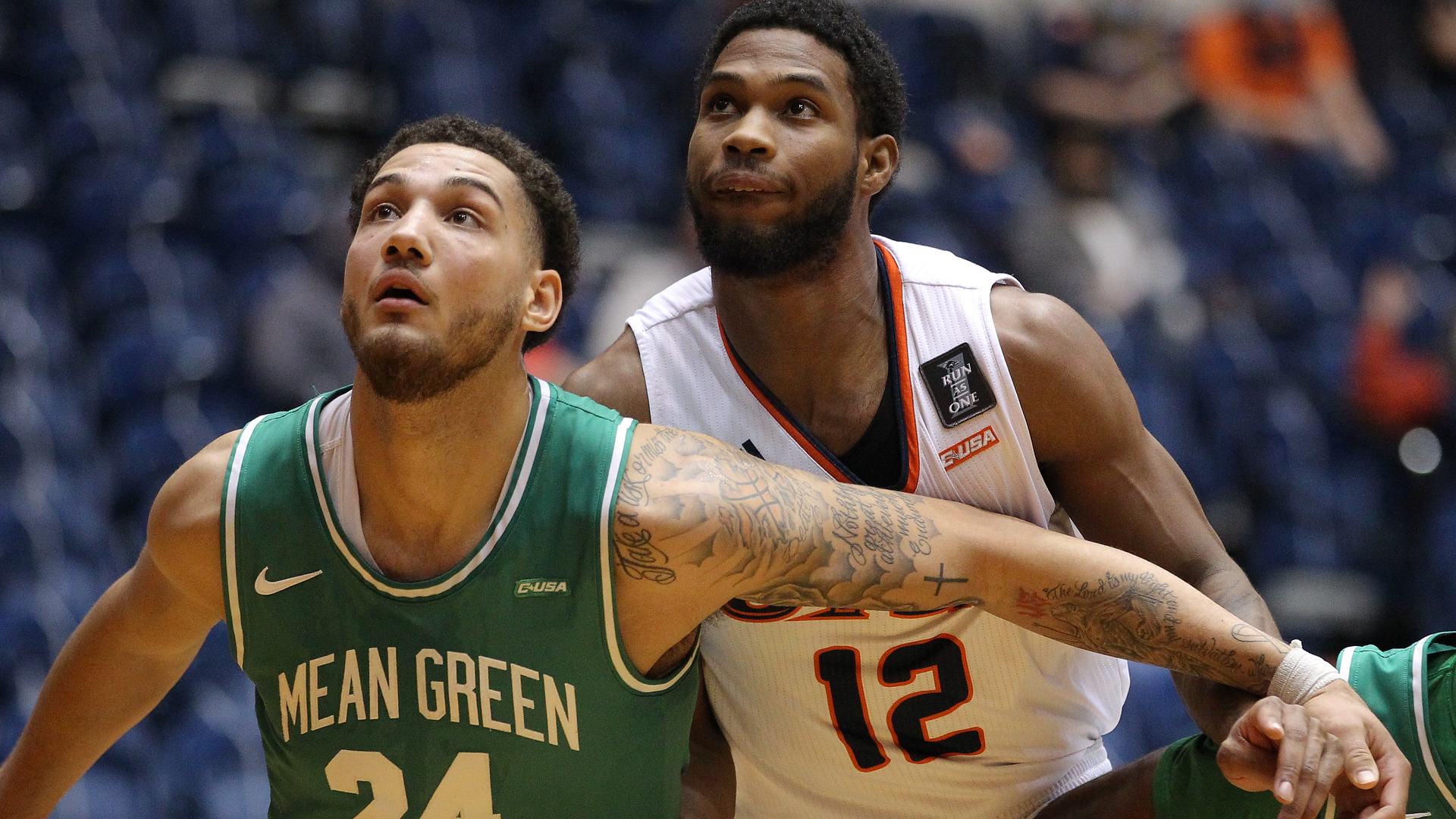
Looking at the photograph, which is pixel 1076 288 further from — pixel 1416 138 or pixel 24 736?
pixel 24 736

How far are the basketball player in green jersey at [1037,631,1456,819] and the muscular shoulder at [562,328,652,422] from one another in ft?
4.58

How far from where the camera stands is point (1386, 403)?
8602 mm

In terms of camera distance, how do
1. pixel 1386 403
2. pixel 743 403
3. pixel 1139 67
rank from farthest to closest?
pixel 1139 67
pixel 1386 403
pixel 743 403

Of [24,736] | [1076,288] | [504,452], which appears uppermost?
[1076,288]

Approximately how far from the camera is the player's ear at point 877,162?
143 inches

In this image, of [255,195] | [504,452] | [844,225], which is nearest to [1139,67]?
[255,195]

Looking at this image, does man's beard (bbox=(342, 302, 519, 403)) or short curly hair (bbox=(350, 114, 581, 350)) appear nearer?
man's beard (bbox=(342, 302, 519, 403))

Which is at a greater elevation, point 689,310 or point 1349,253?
point 1349,253

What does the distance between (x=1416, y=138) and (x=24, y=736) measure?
962 cm

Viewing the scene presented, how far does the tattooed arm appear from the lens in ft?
9.24

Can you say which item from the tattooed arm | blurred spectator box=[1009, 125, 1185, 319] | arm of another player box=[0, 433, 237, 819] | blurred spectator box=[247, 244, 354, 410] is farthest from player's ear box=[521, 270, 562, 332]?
blurred spectator box=[1009, 125, 1185, 319]

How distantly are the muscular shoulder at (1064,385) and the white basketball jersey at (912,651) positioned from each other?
40 mm

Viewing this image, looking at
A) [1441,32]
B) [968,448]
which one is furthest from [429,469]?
[1441,32]

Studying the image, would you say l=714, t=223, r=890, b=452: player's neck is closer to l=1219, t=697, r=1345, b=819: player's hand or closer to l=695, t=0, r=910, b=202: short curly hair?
l=695, t=0, r=910, b=202: short curly hair
